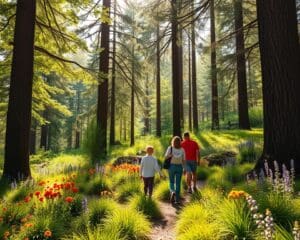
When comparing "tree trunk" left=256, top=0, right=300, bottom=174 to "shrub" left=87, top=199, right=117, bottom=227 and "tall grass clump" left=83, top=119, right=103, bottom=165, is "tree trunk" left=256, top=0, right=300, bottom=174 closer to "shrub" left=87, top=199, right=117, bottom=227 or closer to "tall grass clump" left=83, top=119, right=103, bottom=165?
"shrub" left=87, top=199, right=117, bottom=227

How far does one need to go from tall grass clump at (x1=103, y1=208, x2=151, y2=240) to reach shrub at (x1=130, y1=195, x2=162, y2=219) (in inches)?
35.4

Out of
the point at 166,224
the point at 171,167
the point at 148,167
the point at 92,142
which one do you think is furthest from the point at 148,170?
the point at 92,142

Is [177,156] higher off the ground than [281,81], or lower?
lower

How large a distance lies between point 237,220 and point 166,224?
6.86 feet

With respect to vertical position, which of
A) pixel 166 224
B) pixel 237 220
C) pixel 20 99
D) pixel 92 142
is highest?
pixel 20 99

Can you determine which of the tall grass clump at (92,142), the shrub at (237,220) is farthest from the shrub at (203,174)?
the shrub at (237,220)

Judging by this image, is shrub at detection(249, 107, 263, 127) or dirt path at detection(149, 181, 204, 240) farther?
shrub at detection(249, 107, 263, 127)

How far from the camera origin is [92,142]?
12516mm

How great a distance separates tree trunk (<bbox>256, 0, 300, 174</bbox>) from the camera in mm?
6996

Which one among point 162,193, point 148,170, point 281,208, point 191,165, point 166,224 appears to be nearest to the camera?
point 281,208

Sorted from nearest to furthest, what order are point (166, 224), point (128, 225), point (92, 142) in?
point (128, 225) < point (166, 224) < point (92, 142)

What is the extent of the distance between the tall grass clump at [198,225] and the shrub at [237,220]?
143mm

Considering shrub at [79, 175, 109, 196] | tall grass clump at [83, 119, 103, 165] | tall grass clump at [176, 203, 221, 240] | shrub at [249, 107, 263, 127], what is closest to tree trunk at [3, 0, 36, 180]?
shrub at [79, 175, 109, 196]

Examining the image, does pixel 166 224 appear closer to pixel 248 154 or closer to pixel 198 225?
pixel 198 225
